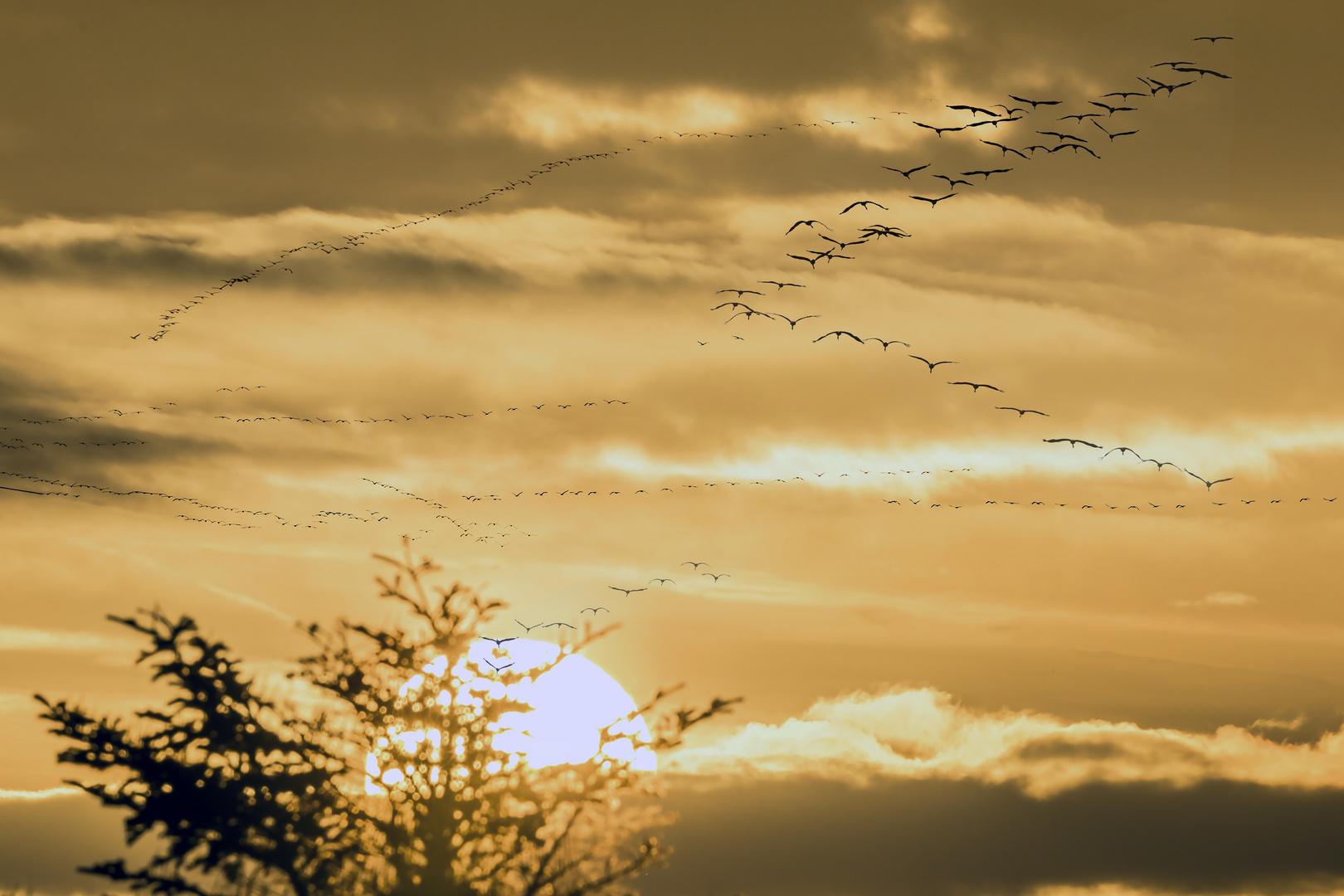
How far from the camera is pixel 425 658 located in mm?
31234

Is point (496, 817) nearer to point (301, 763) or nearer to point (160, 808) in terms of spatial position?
point (301, 763)

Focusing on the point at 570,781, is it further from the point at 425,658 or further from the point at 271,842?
the point at 271,842

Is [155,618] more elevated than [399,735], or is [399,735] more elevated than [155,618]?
[155,618]

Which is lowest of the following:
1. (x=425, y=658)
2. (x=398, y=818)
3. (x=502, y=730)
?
(x=398, y=818)

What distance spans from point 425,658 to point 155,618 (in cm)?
673

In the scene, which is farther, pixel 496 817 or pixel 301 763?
pixel 301 763

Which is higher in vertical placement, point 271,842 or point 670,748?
point 670,748

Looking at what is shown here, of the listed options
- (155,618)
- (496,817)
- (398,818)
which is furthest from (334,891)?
(155,618)

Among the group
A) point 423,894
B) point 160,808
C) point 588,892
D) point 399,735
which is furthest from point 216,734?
point 588,892

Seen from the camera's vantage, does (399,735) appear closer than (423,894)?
No

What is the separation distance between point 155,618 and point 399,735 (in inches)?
267

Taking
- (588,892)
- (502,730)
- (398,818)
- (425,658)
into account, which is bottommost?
(588,892)

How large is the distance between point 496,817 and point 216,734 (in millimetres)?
7714

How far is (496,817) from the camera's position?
2861cm
